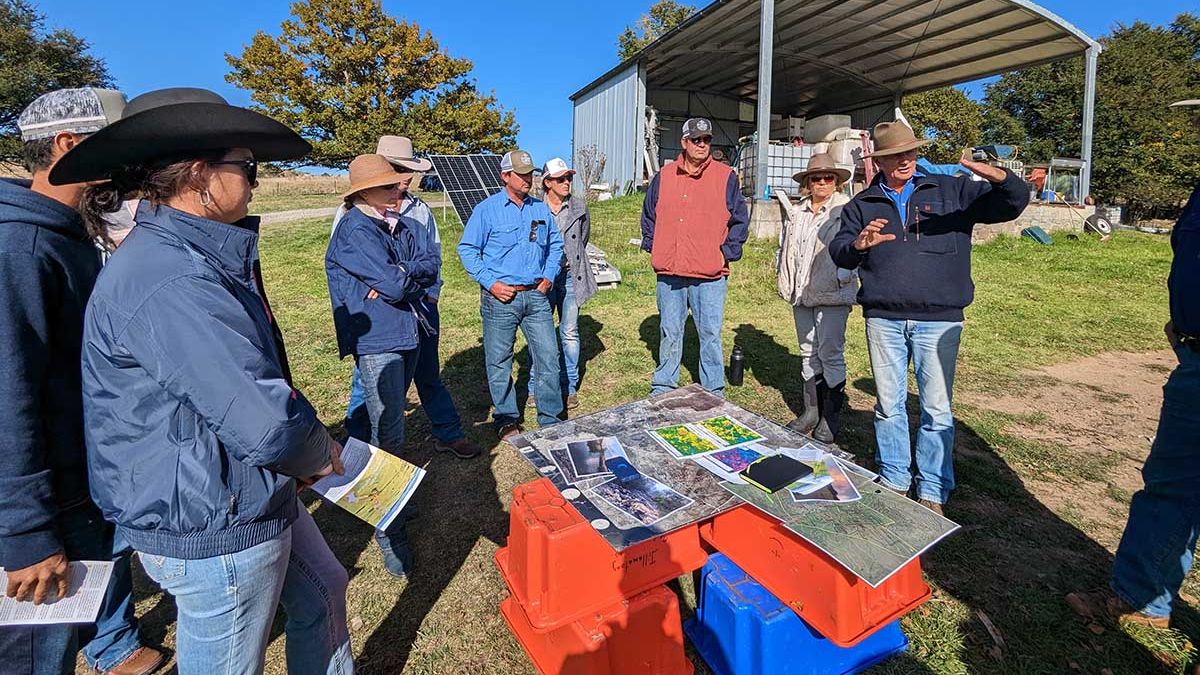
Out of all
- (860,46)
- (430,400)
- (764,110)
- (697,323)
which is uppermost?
(860,46)

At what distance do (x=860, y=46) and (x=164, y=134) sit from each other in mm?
20544

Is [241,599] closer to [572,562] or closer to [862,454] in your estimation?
[572,562]

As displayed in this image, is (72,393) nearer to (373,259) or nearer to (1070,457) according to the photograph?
(373,259)

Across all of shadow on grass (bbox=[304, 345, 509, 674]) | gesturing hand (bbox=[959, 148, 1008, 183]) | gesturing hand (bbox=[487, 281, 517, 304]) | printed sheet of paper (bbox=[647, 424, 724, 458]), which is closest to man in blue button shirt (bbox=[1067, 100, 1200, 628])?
gesturing hand (bbox=[959, 148, 1008, 183])

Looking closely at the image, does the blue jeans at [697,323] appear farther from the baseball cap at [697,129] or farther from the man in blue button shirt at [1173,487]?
the man in blue button shirt at [1173,487]

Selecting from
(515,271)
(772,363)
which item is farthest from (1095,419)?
(515,271)

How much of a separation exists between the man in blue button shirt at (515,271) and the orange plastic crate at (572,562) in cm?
220

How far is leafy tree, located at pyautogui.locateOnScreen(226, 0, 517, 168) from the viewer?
27.0 metres

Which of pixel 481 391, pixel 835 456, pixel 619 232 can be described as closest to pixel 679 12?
pixel 619 232

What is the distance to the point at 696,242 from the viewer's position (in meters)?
4.47

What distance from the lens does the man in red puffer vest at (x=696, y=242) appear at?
4.48m

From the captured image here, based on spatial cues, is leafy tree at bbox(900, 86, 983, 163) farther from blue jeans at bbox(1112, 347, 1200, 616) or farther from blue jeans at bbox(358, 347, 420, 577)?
blue jeans at bbox(358, 347, 420, 577)

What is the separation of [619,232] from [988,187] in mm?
9948

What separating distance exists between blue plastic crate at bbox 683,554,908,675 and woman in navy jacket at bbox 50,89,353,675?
5.22 feet
